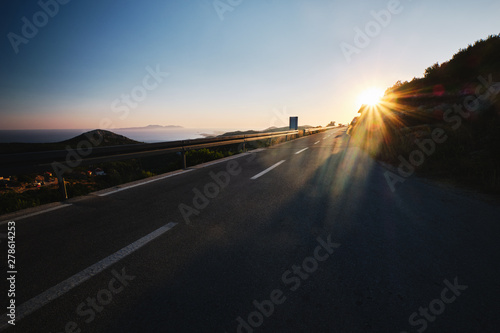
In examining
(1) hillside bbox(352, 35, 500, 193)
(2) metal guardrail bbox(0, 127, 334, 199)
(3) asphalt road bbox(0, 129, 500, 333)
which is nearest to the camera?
(3) asphalt road bbox(0, 129, 500, 333)

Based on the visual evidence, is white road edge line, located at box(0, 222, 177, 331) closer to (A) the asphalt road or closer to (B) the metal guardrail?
(A) the asphalt road

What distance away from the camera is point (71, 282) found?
1926mm

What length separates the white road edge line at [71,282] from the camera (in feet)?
5.30

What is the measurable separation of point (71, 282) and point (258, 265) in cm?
171

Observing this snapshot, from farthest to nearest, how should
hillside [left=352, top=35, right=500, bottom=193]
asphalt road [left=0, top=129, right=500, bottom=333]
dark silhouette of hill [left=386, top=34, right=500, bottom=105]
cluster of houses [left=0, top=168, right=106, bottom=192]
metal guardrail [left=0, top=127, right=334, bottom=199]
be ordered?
dark silhouette of hill [left=386, top=34, right=500, bottom=105]
hillside [left=352, top=35, right=500, bottom=193]
cluster of houses [left=0, top=168, right=106, bottom=192]
metal guardrail [left=0, top=127, right=334, bottom=199]
asphalt road [left=0, top=129, right=500, bottom=333]

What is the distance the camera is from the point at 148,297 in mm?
1760

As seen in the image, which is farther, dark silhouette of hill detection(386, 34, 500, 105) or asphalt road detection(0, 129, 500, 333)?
dark silhouette of hill detection(386, 34, 500, 105)

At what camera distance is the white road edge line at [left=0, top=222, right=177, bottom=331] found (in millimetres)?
1616

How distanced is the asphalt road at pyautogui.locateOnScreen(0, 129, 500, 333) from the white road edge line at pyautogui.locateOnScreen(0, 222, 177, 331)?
0.04ft

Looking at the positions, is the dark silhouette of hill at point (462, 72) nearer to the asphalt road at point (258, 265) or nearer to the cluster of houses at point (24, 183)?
the asphalt road at point (258, 265)

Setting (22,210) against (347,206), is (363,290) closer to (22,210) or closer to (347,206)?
(347,206)

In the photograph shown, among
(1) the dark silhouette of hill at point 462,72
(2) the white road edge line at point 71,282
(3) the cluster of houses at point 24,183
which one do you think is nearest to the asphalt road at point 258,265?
(2) the white road edge line at point 71,282

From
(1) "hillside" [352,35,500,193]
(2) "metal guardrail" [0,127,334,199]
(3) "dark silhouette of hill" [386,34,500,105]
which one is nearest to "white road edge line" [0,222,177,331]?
(2) "metal guardrail" [0,127,334,199]

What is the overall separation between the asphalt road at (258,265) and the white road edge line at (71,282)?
1 centimetres
